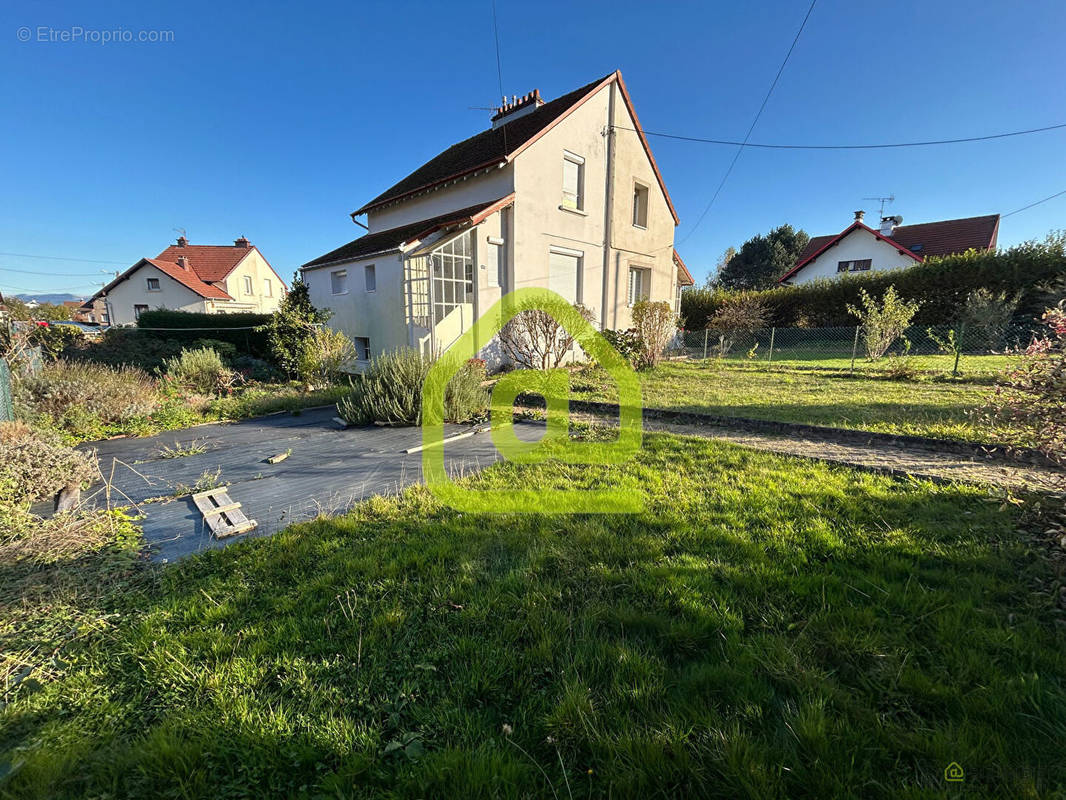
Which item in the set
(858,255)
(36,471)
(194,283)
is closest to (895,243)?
(858,255)

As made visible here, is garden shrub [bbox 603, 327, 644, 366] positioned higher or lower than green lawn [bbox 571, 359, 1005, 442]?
higher

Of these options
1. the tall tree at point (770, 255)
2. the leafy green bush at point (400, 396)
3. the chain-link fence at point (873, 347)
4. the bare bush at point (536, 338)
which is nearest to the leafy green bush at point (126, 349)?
the leafy green bush at point (400, 396)

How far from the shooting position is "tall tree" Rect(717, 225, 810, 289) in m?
33.5

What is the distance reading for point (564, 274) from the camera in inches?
502

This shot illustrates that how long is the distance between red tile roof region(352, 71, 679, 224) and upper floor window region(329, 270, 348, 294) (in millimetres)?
2963

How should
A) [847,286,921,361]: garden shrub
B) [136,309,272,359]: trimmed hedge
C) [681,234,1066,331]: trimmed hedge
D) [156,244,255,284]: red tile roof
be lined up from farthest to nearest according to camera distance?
[156,244,255,284]: red tile roof → [136,309,272,359]: trimmed hedge → [681,234,1066,331]: trimmed hedge → [847,286,921,361]: garden shrub

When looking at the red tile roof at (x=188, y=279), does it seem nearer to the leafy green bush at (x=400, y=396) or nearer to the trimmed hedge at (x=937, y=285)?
the leafy green bush at (x=400, y=396)

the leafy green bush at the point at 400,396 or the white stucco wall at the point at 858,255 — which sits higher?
the white stucco wall at the point at 858,255

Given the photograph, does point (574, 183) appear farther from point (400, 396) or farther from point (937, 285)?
point (937, 285)

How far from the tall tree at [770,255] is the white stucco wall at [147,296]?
1631 inches

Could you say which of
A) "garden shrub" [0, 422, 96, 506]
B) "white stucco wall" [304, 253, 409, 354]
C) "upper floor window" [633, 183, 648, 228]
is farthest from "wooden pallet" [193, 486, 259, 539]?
"upper floor window" [633, 183, 648, 228]

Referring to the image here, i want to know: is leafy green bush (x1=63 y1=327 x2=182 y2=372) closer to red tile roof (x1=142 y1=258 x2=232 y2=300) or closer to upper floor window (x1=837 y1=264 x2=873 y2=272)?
red tile roof (x1=142 y1=258 x2=232 y2=300)

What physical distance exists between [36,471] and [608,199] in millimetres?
13759

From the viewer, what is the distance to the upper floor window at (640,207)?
48.9 ft
